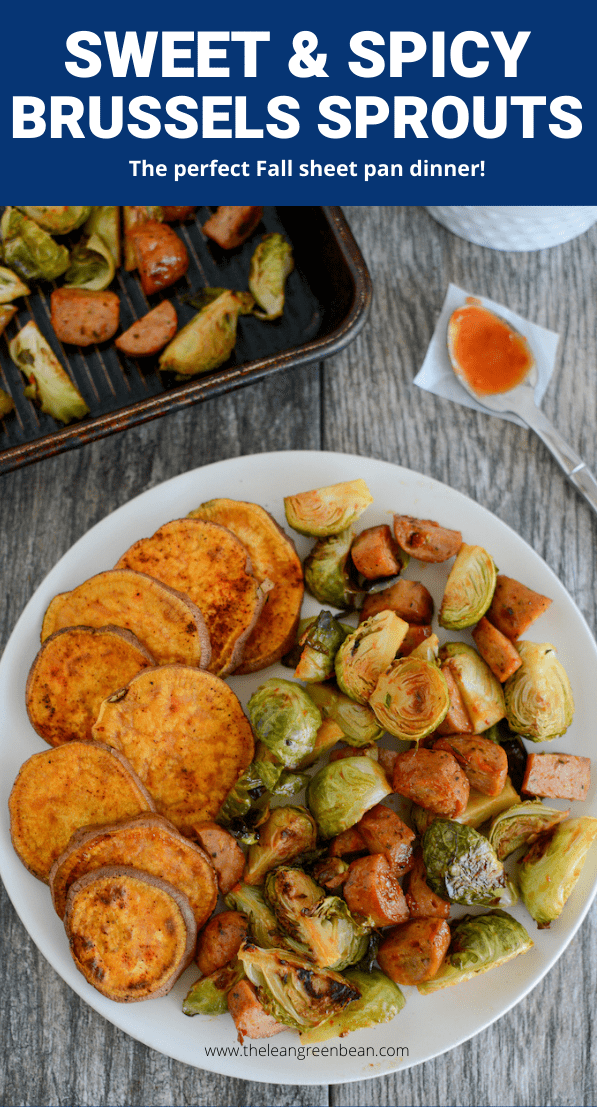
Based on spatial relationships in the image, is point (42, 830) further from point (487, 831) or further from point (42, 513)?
point (487, 831)

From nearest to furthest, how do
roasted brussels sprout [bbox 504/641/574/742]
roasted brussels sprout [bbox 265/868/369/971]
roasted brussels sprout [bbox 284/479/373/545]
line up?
roasted brussels sprout [bbox 265/868/369/971], roasted brussels sprout [bbox 504/641/574/742], roasted brussels sprout [bbox 284/479/373/545]

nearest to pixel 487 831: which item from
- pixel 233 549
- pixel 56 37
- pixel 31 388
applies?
pixel 233 549

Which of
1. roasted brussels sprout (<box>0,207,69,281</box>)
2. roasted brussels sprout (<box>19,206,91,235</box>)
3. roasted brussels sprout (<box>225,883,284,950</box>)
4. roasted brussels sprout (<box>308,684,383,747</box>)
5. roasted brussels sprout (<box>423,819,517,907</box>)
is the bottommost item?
roasted brussels sprout (<box>225,883,284,950</box>)

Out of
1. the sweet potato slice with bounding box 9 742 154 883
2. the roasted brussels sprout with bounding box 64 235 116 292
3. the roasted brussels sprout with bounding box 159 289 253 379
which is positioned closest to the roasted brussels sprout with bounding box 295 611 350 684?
the sweet potato slice with bounding box 9 742 154 883

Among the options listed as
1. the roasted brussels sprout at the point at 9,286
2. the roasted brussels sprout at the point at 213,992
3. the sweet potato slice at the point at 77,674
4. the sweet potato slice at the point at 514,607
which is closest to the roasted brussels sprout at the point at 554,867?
the sweet potato slice at the point at 514,607

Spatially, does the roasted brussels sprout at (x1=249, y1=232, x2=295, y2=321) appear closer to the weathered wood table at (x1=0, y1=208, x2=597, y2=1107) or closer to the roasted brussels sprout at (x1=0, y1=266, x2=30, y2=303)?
the weathered wood table at (x1=0, y1=208, x2=597, y2=1107)

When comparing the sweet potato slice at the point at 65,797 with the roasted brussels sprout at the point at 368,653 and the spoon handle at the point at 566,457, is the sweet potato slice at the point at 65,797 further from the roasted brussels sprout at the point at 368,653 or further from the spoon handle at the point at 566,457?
the spoon handle at the point at 566,457
